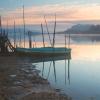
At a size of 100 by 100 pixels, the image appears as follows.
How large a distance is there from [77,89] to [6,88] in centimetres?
498

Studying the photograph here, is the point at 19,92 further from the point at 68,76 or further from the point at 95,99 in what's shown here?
the point at 68,76

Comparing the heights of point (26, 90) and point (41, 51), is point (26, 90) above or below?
above

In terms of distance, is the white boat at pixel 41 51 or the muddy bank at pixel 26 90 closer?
the muddy bank at pixel 26 90

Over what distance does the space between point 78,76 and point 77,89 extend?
5.93m

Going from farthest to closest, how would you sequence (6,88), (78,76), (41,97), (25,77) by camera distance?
(78,76) < (25,77) < (6,88) < (41,97)

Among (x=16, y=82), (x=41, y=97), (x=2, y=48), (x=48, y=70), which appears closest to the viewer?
(x=41, y=97)

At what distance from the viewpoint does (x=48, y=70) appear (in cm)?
3033

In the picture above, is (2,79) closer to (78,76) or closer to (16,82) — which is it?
(16,82)

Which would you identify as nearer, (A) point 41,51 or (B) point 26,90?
(B) point 26,90

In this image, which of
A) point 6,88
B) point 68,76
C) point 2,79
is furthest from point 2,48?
point 6,88

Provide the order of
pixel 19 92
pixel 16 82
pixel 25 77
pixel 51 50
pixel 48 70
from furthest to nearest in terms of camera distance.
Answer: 1. pixel 51 50
2. pixel 48 70
3. pixel 25 77
4. pixel 16 82
5. pixel 19 92

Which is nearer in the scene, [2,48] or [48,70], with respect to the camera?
[48,70]

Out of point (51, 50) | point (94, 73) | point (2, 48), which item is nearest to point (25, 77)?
point (94, 73)

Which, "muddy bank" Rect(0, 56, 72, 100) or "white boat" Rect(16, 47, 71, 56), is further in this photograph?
"white boat" Rect(16, 47, 71, 56)
